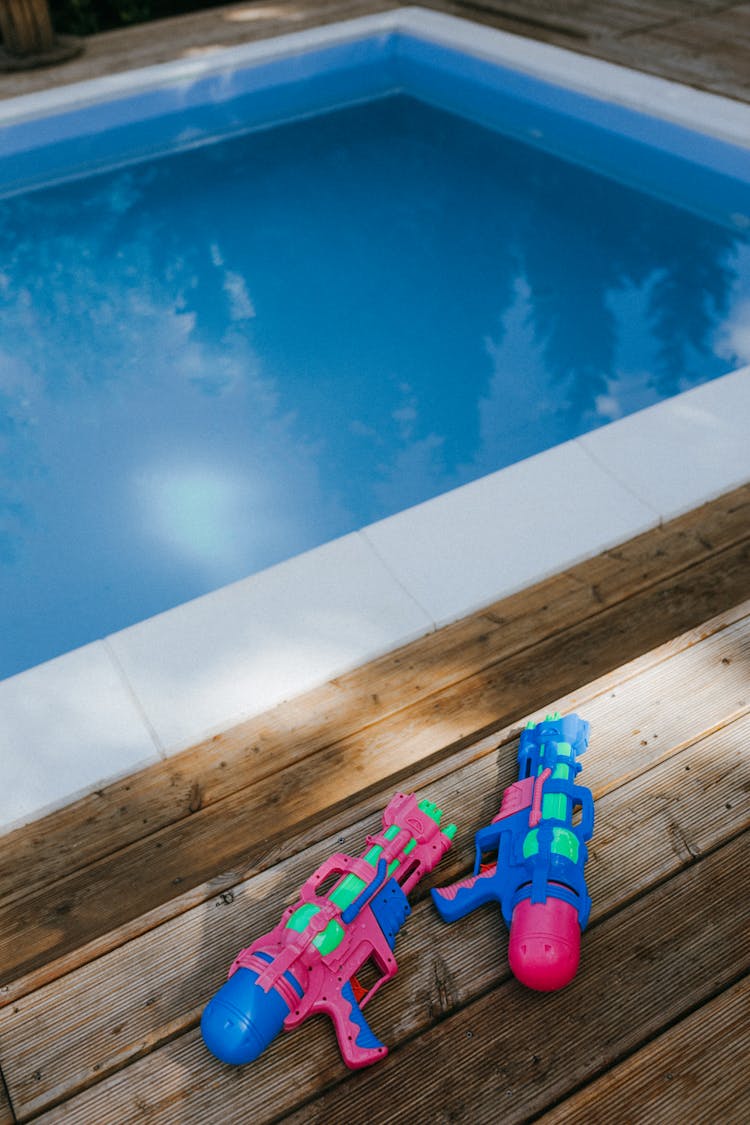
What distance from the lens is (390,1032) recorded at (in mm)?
1139

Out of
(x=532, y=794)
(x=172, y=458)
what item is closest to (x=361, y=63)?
(x=172, y=458)

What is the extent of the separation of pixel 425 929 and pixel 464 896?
7 cm

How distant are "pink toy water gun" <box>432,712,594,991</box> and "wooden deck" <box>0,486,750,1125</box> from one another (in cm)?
4

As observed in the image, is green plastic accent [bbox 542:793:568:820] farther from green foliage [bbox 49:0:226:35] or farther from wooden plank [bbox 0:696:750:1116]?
green foliage [bbox 49:0:226:35]

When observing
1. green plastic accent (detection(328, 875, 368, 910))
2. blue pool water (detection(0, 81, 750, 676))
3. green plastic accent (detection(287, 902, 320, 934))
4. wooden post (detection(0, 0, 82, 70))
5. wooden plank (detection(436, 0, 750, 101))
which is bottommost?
blue pool water (detection(0, 81, 750, 676))

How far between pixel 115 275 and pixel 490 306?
163cm

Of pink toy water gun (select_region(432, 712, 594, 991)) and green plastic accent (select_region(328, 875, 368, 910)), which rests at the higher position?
green plastic accent (select_region(328, 875, 368, 910))

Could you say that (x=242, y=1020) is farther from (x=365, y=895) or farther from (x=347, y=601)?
(x=347, y=601)

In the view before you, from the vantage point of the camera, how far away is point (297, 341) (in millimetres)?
3561

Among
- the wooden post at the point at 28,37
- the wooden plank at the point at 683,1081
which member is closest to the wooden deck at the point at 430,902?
the wooden plank at the point at 683,1081

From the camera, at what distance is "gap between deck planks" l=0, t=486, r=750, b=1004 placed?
4.80 ft

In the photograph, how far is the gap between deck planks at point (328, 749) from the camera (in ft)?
4.80

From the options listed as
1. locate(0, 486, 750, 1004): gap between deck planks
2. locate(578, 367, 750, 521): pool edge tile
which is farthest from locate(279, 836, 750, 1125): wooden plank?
locate(578, 367, 750, 521): pool edge tile

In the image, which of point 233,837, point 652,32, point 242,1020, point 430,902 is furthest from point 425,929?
point 652,32
